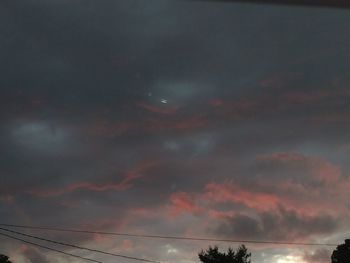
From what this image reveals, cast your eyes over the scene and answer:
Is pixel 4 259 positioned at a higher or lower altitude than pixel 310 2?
higher

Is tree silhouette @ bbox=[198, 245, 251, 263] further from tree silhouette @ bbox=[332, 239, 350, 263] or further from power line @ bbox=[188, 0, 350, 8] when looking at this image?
power line @ bbox=[188, 0, 350, 8]

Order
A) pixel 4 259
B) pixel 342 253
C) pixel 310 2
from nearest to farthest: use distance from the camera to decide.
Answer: pixel 310 2, pixel 4 259, pixel 342 253

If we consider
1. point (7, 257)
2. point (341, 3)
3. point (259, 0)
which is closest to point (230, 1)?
point (259, 0)

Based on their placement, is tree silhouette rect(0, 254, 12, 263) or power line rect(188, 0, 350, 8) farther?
tree silhouette rect(0, 254, 12, 263)

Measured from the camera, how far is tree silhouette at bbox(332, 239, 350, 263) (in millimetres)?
39719

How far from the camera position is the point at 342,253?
40.2 metres

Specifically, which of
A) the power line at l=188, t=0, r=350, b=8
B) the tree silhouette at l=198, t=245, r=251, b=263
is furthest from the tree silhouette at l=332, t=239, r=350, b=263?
the power line at l=188, t=0, r=350, b=8

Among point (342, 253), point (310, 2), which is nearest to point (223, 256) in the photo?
point (342, 253)

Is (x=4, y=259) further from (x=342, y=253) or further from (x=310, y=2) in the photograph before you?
(x=310, y=2)

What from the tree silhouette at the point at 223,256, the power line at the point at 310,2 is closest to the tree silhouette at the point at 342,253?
the tree silhouette at the point at 223,256

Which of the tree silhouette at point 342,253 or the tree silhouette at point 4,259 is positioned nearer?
the tree silhouette at point 4,259

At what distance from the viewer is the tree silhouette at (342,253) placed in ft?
130

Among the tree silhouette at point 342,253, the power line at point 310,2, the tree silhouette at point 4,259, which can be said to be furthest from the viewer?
the tree silhouette at point 342,253

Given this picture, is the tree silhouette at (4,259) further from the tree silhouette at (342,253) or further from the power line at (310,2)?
the power line at (310,2)
